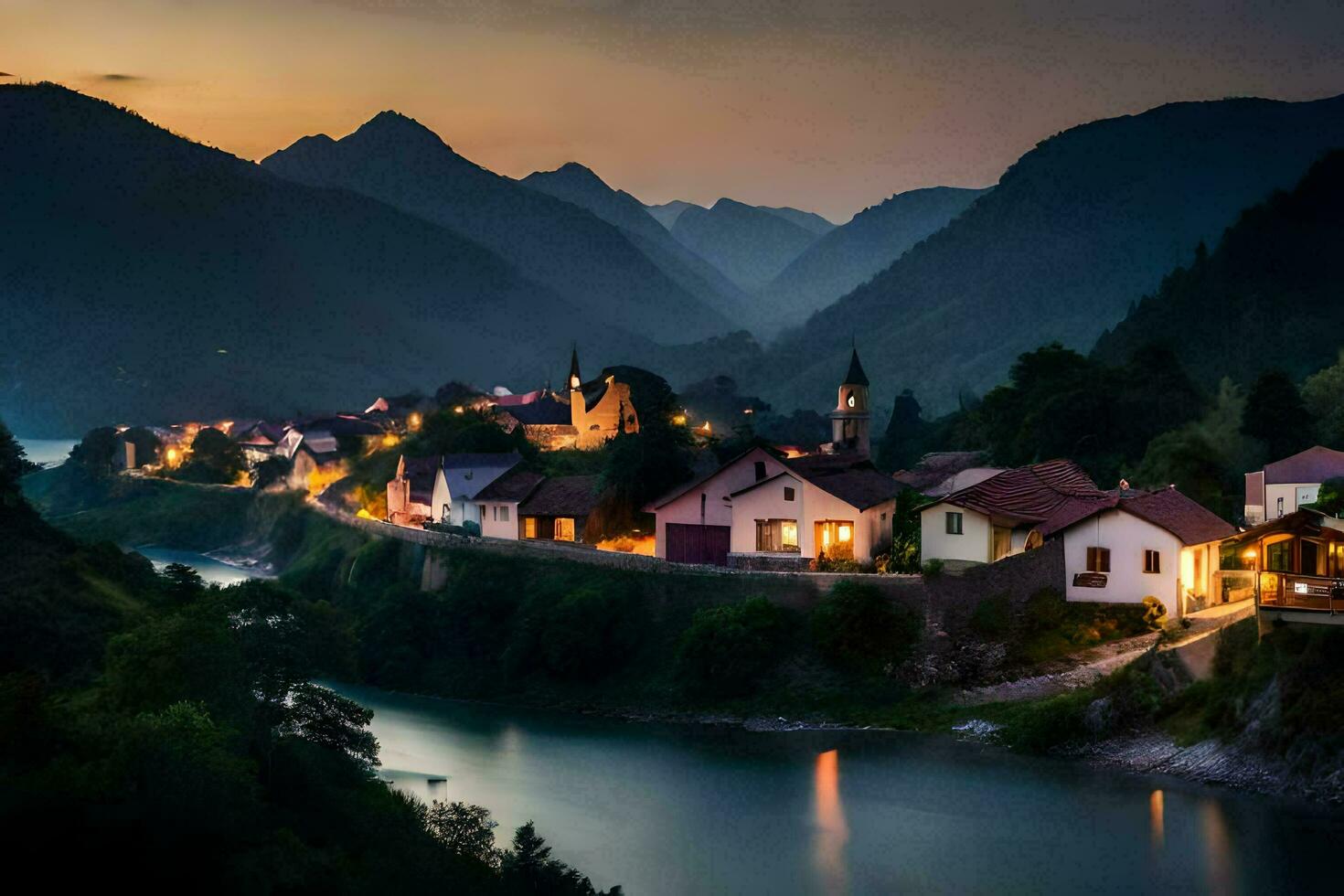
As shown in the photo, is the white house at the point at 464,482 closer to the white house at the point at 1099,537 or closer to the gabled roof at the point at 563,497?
the gabled roof at the point at 563,497

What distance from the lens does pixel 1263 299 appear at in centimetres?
5822

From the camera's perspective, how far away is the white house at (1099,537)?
91.9 ft

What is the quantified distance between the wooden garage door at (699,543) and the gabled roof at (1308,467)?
12557 mm

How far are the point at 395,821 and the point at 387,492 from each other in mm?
34075

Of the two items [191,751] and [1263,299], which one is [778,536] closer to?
[191,751]

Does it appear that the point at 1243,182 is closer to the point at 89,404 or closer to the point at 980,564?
the point at 980,564

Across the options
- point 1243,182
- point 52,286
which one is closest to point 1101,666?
point 1243,182

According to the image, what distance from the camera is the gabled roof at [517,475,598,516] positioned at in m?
39.9

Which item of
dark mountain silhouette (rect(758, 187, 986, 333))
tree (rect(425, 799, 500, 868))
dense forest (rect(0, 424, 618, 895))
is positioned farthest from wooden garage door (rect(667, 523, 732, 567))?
dark mountain silhouette (rect(758, 187, 986, 333))

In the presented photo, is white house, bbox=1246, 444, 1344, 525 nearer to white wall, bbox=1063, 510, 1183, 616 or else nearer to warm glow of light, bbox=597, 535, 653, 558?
white wall, bbox=1063, 510, 1183, 616

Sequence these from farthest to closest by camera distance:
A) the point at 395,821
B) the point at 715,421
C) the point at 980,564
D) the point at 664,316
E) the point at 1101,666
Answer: the point at 664,316
the point at 715,421
the point at 980,564
the point at 1101,666
the point at 395,821

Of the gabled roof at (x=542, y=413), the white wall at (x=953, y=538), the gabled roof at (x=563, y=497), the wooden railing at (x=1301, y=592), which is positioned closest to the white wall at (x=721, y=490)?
the gabled roof at (x=563, y=497)

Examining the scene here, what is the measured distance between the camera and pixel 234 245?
550ft

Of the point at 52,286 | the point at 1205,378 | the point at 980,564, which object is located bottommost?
the point at 980,564
